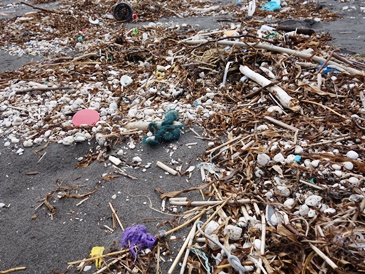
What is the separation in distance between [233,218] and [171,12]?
6326 mm

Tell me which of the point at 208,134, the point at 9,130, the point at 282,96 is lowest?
the point at 9,130

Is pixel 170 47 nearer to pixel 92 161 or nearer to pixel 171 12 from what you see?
pixel 92 161

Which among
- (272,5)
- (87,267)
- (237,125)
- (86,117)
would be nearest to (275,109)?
(237,125)

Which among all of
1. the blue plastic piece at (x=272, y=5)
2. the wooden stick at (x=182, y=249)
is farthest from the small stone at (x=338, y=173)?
the blue plastic piece at (x=272, y=5)

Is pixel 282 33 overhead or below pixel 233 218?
overhead

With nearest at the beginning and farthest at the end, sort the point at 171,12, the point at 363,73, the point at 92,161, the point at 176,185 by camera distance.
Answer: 1. the point at 176,185
2. the point at 92,161
3. the point at 363,73
4. the point at 171,12

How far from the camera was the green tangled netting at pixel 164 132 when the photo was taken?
275cm

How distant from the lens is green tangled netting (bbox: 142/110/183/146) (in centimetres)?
275

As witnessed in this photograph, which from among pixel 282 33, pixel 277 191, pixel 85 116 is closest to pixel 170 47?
pixel 282 33

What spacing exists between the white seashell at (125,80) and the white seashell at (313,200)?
2.55m

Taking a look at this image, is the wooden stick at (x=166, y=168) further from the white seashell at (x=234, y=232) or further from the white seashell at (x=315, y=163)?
the white seashell at (x=315, y=163)

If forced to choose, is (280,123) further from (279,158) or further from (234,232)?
(234,232)

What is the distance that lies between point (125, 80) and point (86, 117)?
87 cm

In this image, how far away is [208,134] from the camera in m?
2.81
